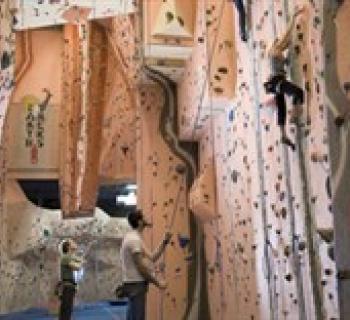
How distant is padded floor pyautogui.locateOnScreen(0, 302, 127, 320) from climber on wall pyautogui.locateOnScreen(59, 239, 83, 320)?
1217mm

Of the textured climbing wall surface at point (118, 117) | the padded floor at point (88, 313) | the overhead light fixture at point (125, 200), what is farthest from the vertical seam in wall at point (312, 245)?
the overhead light fixture at point (125, 200)

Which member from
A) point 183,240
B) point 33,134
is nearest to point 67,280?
point 183,240

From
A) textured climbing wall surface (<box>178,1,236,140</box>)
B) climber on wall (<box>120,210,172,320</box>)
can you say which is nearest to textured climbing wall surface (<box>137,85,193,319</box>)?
textured climbing wall surface (<box>178,1,236,140</box>)

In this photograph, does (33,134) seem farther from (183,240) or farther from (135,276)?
(135,276)

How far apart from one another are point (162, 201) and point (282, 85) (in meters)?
2.81

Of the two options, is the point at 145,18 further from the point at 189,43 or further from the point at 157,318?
the point at 157,318

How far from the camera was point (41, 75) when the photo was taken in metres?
6.30

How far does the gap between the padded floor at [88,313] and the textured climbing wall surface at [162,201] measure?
137 cm

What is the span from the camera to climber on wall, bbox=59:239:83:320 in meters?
4.55

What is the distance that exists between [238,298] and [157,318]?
129 centimetres

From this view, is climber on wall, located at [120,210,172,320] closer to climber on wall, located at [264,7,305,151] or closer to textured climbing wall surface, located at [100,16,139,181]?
climber on wall, located at [264,7,305,151]

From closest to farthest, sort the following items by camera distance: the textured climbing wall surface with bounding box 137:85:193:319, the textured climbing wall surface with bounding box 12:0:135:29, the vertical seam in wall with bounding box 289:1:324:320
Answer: the vertical seam in wall with bounding box 289:1:324:320 → the textured climbing wall surface with bounding box 12:0:135:29 → the textured climbing wall surface with bounding box 137:85:193:319

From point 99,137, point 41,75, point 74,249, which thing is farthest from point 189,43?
point 41,75

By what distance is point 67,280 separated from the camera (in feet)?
15.1
